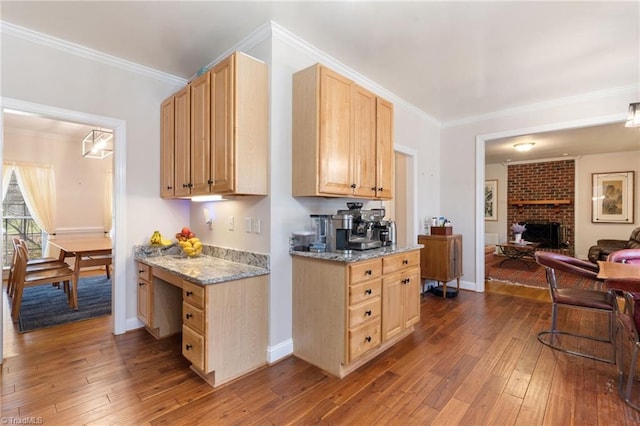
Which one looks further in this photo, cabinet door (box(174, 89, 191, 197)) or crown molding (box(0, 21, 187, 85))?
cabinet door (box(174, 89, 191, 197))

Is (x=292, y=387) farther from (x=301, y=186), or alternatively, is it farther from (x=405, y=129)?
(x=405, y=129)

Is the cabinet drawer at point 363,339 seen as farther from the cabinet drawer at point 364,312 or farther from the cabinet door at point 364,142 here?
the cabinet door at point 364,142

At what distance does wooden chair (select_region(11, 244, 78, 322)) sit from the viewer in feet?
11.4

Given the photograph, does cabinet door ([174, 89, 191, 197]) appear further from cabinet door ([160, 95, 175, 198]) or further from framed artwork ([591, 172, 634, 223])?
framed artwork ([591, 172, 634, 223])

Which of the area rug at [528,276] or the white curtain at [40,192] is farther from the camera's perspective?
the white curtain at [40,192]

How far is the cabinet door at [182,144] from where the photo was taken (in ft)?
9.14

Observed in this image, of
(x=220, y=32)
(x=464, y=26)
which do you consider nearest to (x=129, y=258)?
(x=220, y=32)

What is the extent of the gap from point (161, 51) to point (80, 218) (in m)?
5.00

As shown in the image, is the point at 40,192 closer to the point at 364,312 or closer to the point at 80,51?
the point at 80,51

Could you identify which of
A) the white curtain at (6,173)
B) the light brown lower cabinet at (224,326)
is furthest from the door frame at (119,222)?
the white curtain at (6,173)

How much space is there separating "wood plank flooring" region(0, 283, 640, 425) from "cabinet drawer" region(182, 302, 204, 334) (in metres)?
0.40

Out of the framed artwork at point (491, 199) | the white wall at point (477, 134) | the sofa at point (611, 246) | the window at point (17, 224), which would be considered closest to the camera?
the white wall at point (477, 134)

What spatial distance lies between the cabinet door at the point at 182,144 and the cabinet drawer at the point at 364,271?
1.67 metres

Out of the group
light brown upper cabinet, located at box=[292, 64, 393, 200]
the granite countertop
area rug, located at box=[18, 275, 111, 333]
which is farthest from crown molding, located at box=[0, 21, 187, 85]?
area rug, located at box=[18, 275, 111, 333]
